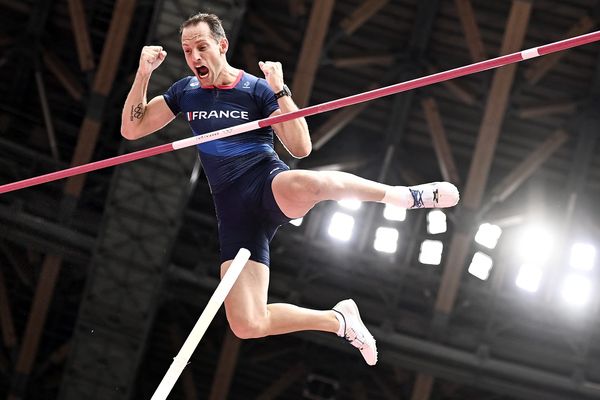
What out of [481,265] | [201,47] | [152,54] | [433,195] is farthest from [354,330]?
[481,265]

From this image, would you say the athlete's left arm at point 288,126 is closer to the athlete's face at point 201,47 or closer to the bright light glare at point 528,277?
the athlete's face at point 201,47

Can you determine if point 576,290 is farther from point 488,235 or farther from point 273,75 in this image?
point 273,75

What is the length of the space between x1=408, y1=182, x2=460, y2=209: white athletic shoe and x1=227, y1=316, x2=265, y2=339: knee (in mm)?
1135

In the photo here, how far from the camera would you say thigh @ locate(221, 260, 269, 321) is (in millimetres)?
5914

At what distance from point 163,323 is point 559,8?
24.6 ft

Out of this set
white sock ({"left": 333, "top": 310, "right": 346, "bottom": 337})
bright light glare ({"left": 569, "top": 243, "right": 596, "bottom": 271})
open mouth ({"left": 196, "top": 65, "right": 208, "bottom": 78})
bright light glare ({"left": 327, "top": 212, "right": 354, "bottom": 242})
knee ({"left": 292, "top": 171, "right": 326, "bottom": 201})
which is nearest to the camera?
knee ({"left": 292, "top": 171, "right": 326, "bottom": 201})

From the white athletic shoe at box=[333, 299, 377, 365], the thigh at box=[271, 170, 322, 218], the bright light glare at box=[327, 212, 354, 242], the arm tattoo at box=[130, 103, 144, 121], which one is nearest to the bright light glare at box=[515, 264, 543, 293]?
the bright light glare at box=[327, 212, 354, 242]

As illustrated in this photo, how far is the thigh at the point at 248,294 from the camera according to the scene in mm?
5914

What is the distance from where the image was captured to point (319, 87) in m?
15.3

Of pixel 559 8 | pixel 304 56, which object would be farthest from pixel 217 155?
pixel 559 8

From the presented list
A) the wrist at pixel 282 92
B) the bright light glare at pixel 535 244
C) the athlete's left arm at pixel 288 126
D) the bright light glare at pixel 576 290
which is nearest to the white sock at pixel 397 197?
the athlete's left arm at pixel 288 126

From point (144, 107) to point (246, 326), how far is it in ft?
5.10

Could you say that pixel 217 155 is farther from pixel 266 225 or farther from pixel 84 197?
pixel 84 197

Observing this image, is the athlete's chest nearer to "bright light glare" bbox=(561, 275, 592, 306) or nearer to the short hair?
the short hair
